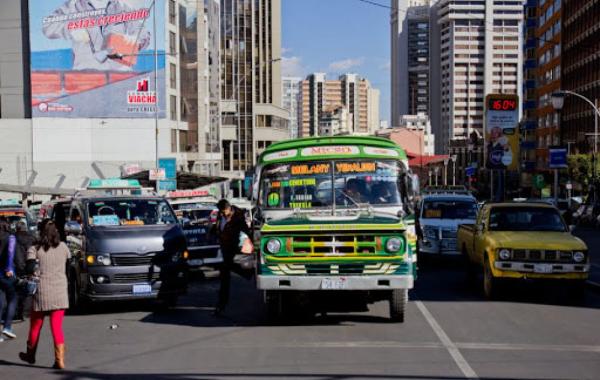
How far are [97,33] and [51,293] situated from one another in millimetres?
49811

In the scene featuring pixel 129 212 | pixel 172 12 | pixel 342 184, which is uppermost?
pixel 172 12

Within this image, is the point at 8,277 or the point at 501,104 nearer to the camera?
the point at 8,277

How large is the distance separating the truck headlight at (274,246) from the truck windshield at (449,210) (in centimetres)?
1133

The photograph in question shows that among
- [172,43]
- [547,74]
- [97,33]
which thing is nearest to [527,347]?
[97,33]

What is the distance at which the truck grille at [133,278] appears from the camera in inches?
525

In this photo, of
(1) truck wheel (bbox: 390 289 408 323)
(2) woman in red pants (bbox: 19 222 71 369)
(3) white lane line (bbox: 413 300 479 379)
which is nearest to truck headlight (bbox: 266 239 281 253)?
(1) truck wheel (bbox: 390 289 408 323)

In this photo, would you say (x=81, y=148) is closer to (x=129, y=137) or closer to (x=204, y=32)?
(x=129, y=137)

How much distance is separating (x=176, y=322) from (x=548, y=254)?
21.7 feet

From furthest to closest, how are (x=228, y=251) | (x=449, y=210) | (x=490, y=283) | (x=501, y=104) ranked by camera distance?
(x=501, y=104) → (x=449, y=210) → (x=490, y=283) → (x=228, y=251)

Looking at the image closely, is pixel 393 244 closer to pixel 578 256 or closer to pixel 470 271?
pixel 578 256

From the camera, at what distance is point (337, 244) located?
11.3 metres

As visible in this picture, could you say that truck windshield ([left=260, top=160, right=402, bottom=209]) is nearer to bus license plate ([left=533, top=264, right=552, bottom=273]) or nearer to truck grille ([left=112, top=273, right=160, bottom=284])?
truck grille ([left=112, top=273, right=160, bottom=284])

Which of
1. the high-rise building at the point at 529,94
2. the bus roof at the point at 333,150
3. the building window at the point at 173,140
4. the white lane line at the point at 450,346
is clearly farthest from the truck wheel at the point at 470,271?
the high-rise building at the point at 529,94

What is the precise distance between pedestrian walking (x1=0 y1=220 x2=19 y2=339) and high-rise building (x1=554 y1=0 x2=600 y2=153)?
59455 millimetres
